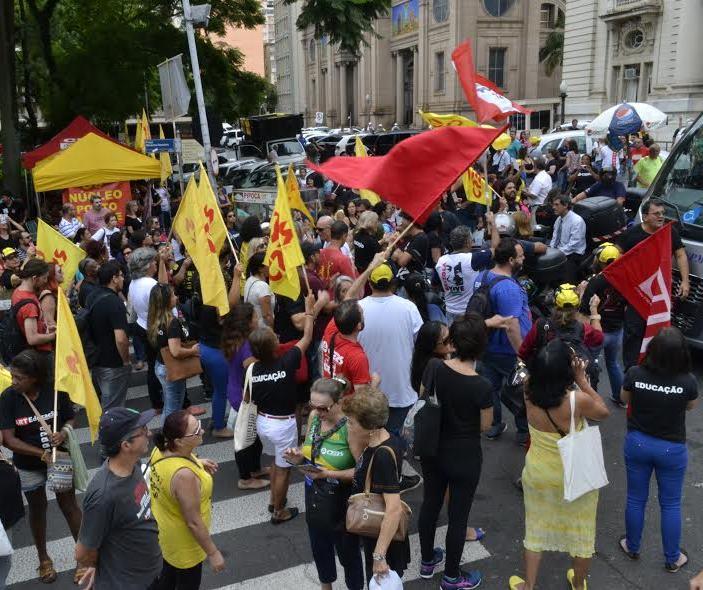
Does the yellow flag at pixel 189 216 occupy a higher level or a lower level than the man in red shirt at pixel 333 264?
higher

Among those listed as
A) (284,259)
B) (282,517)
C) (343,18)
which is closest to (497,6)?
(343,18)

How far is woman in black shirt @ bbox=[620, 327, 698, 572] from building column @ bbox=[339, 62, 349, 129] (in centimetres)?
6473

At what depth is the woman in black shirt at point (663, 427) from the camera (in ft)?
12.9

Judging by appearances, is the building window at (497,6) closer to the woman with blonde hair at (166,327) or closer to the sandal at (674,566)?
the woman with blonde hair at (166,327)

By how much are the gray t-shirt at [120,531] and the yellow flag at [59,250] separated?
482 centimetres

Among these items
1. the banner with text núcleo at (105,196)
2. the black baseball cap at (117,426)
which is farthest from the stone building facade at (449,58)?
the black baseball cap at (117,426)

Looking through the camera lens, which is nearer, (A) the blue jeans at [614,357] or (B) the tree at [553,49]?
(A) the blue jeans at [614,357]

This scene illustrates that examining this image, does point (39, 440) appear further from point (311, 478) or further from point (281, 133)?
point (281, 133)

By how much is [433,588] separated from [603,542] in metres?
1.25

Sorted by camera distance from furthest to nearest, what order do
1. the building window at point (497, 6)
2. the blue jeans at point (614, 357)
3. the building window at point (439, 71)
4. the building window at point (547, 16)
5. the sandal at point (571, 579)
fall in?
1. the building window at point (439, 71)
2. the building window at point (547, 16)
3. the building window at point (497, 6)
4. the blue jeans at point (614, 357)
5. the sandal at point (571, 579)

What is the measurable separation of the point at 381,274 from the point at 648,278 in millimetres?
1886

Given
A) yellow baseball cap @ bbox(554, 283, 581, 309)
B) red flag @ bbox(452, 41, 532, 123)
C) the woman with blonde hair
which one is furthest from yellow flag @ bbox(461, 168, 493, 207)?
the woman with blonde hair

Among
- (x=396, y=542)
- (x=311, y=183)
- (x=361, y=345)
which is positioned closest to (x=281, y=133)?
(x=311, y=183)

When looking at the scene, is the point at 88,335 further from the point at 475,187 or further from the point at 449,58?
the point at 449,58
